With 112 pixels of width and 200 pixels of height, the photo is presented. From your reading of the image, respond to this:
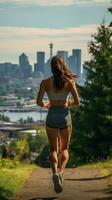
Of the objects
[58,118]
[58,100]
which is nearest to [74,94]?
[58,100]

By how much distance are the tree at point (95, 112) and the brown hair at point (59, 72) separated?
1533cm

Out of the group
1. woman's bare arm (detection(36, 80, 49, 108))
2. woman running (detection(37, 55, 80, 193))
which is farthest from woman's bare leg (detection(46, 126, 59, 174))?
woman's bare arm (detection(36, 80, 49, 108))

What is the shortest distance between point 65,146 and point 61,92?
2.36ft

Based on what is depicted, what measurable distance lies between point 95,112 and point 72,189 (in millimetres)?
17849

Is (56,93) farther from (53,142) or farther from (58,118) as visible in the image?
(53,142)

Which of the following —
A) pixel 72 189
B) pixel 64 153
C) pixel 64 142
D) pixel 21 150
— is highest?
pixel 64 142

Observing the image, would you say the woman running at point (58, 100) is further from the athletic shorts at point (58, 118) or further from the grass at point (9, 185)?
the grass at point (9, 185)

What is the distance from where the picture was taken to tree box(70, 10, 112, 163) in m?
24.8

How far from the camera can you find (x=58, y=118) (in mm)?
7988

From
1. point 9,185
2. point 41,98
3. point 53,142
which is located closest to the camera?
point 53,142

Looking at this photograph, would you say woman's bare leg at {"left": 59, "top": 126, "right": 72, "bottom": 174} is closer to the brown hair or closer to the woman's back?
the woman's back

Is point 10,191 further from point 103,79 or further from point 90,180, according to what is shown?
point 103,79

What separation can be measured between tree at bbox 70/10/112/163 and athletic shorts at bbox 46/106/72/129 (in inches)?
599

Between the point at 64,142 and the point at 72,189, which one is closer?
the point at 64,142
